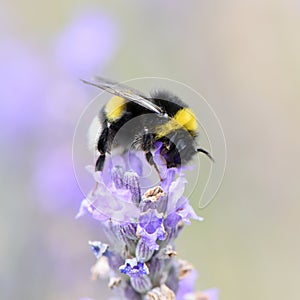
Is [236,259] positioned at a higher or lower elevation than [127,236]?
higher

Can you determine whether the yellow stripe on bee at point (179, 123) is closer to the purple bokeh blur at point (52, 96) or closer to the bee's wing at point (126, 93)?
the bee's wing at point (126, 93)

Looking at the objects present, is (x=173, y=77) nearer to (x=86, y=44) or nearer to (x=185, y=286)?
(x=86, y=44)

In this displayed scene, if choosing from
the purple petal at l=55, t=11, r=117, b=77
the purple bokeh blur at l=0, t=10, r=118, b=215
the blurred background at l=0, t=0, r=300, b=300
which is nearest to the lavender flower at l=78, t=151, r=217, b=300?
the blurred background at l=0, t=0, r=300, b=300

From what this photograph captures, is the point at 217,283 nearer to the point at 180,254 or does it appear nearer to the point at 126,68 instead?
the point at 180,254

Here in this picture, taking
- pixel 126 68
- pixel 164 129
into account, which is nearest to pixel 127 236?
pixel 164 129

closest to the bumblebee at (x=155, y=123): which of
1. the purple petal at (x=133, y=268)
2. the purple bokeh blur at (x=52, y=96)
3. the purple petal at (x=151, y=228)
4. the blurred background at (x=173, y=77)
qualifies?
the purple petal at (x=151, y=228)

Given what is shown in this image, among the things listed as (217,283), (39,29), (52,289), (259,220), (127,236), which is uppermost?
(39,29)

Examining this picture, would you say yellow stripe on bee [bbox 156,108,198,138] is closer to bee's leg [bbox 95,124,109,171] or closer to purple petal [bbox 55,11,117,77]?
bee's leg [bbox 95,124,109,171]
